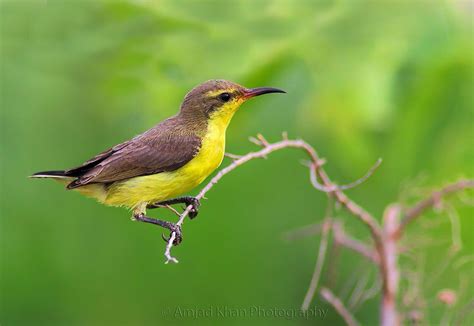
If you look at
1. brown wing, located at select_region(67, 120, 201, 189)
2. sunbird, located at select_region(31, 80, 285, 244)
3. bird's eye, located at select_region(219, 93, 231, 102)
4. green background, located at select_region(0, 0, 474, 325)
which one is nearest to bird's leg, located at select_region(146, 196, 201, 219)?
sunbird, located at select_region(31, 80, 285, 244)

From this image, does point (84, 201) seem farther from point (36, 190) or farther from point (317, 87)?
point (317, 87)

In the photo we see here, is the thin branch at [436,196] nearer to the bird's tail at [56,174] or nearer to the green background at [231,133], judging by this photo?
the green background at [231,133]

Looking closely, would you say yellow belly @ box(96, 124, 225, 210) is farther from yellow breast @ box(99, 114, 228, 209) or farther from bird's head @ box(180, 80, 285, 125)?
bird's head @ box(180, 80, 285, 125)

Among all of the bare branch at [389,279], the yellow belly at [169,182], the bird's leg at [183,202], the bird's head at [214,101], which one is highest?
the bird's head at [214,101]

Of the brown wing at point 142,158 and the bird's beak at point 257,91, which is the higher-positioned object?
the bird's beak at point 257,91

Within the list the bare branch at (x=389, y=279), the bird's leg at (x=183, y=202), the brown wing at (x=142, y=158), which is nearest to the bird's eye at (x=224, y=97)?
the brown wing at (x=142, y=158)

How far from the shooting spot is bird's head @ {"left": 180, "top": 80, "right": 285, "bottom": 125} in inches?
157

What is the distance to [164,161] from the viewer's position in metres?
3.88

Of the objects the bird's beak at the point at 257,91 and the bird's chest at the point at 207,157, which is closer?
the bird's beak at the point at 257,91

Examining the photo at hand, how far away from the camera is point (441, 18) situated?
3.60 meters

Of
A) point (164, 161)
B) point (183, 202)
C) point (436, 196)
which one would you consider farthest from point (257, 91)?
point (436, 196)

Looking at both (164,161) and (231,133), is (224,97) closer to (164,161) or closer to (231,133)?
(231,133)

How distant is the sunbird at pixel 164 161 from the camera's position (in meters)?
3.86

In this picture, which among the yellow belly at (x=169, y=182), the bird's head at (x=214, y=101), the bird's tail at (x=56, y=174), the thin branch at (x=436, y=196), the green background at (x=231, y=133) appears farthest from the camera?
the bird's head at (x=214, y=101)
